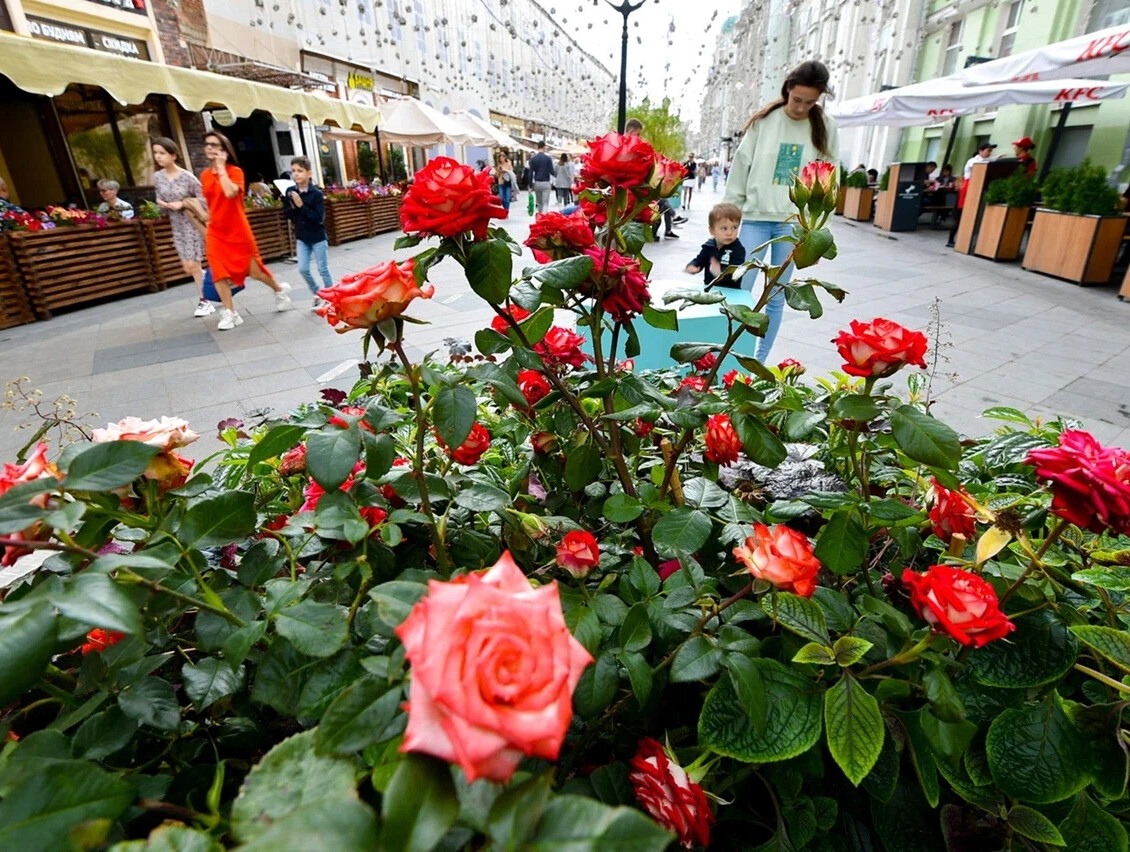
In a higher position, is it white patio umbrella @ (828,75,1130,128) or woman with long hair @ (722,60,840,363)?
white patio umbrella @ (828,75,1130,128)

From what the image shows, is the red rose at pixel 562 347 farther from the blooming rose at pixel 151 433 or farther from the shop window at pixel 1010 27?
the shop window at pixel 1010 27

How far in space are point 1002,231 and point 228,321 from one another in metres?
10.8

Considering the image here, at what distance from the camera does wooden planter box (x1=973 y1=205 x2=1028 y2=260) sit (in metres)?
8.95

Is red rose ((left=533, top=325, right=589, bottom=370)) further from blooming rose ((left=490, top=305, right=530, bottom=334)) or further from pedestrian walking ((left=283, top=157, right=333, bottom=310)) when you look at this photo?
pedestrian walking ((left=283, top=157, right=333, bottom=310))

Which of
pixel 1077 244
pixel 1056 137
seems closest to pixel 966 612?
pixel 1077 244

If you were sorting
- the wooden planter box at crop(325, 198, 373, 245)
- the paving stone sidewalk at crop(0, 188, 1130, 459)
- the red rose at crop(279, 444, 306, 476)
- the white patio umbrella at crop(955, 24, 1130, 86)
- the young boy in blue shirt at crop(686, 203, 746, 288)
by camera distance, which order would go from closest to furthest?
the red rose at crop(279, 444, 306, 476) < the young boy in blue shirt at crop(686, 203, 746, 288) < the paving stone sidewalk at crop(0, 188, 1130, 459) < the white patio umbrella at crop(955, 24, 1130, 86) < the wooden planter box at crop(325, 198, 373, 245)

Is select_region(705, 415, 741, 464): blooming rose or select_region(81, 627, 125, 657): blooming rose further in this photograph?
select_region(705, 415, 741, 464): blooming rose

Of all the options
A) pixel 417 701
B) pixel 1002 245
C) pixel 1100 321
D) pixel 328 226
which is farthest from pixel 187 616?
pixel 328 226

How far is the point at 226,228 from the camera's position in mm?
6141

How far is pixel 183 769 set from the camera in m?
0.73

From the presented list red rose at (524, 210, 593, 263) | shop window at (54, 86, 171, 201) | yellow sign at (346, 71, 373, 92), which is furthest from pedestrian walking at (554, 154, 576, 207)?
red rose at (524, 210, 593, 263)

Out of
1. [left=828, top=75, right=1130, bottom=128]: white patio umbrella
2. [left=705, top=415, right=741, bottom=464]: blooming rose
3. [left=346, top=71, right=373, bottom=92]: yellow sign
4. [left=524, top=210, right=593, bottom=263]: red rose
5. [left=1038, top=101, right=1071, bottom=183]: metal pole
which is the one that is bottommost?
[left=705, top=415, right=741, bottom=464]: blooming rose

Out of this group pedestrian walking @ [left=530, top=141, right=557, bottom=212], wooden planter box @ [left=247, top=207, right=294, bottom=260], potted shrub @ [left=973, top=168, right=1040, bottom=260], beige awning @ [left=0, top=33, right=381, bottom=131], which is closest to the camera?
beige awning @ [left=0, top=33, right=381, bottom=131]

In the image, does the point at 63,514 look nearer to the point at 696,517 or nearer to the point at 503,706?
the point at 503,706
